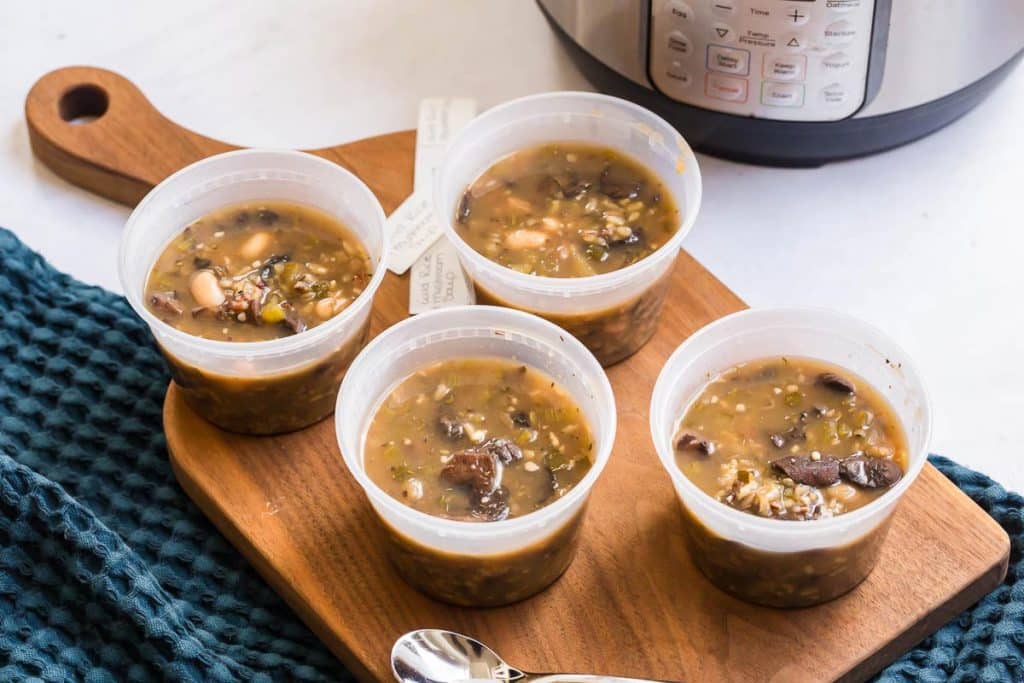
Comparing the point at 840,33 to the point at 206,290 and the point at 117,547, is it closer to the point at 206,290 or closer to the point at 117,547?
the point at 206,290

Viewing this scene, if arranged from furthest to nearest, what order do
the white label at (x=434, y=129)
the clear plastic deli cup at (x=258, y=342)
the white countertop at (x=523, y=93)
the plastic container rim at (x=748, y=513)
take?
the white label at (x=434, y=129) → the white countertop at (x=523, y=93) → the clear plastic deli cup at (x=258, y=342) → the plastic container rim at (x=748, y=513)

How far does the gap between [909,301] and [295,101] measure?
94 centimetres

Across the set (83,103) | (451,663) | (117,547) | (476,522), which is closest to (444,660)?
(451,663)

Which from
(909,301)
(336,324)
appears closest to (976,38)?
(909,301)

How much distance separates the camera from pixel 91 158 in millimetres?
2035

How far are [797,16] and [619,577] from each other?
68 cm

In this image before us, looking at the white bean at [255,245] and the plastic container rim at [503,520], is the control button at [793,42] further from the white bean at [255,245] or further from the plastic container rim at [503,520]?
the white bean at [255,245]

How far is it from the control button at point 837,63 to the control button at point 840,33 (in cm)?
2

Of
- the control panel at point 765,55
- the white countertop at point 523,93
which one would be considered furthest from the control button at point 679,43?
the white countertop at point 523,93

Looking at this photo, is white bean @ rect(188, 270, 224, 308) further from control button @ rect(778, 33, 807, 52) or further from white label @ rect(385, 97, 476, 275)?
control button @ rect(778, 33, 807, 52)

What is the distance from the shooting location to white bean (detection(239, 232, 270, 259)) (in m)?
1.80

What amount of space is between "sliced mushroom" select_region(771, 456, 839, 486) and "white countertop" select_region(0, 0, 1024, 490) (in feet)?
1.04

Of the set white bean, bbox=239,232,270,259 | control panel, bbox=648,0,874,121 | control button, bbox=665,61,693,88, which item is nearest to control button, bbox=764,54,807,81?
control panel, bbox=648,0,874,121

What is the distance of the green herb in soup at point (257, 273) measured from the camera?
1.71 metres
